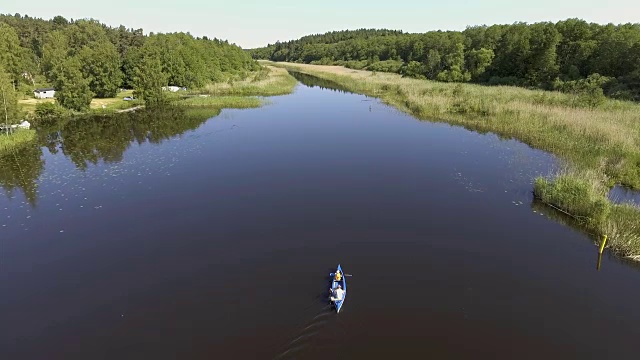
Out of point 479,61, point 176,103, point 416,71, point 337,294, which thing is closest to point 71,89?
point 176,103

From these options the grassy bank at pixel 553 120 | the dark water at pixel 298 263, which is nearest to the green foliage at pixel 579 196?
the dark water at pixel 298 263

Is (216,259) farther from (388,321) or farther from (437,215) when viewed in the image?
(437,215)

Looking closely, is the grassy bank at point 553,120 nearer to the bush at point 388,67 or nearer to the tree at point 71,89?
the tree at point 71,89

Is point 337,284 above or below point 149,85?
below

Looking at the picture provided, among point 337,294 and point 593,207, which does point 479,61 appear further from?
point 337,294

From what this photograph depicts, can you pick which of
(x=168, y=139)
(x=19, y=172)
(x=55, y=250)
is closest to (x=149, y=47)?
(x=168, y=139)

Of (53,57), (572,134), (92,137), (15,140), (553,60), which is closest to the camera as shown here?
(572,134)
